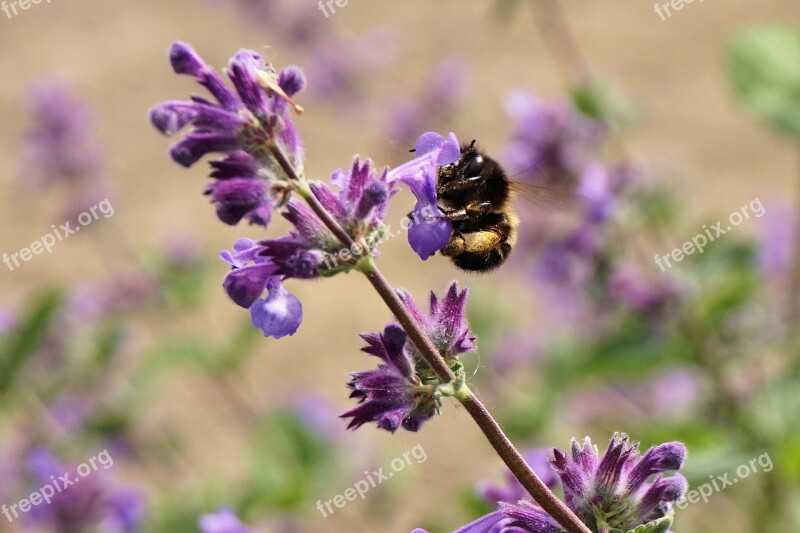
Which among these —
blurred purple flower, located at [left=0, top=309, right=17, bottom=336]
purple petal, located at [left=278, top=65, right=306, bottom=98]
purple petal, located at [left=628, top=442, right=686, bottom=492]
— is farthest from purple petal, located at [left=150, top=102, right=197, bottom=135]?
blurred purple flower, located at [left=0, top=309, right=17, bottom=336]

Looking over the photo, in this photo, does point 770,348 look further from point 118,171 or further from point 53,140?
point 118,171

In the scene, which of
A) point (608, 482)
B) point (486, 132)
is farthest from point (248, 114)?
point (486, 132)

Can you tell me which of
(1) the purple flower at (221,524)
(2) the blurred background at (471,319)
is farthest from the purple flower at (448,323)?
(1) the purple flower at (221,524)

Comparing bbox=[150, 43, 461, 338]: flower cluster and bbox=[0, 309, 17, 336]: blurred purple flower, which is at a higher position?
bbox=[0, 309, 17, 336]: blurred purple flower

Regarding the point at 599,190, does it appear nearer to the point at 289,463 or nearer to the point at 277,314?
the point at 277,314

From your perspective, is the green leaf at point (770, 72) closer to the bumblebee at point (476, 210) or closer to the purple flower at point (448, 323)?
the bumblebee at point (476, 210)

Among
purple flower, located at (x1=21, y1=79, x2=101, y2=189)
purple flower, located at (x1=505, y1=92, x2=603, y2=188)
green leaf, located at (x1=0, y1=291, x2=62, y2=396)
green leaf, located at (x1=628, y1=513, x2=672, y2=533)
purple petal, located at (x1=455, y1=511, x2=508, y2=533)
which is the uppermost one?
purple flower, located at (x1=21, y1=79, x2=101, y2=189)

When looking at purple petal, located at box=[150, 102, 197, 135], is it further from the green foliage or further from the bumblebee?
the green foliage

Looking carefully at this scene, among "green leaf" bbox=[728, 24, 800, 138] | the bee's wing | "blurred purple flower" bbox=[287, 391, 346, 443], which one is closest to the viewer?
the bee's wing
